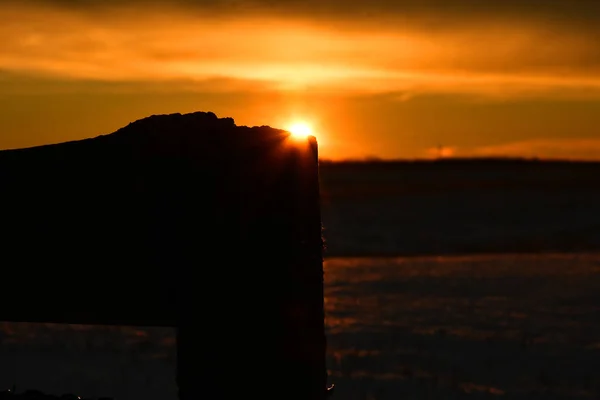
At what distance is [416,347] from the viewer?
31.7 ft

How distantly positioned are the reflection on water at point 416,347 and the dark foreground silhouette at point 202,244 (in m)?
6.07

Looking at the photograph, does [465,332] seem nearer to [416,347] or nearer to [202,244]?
[416,347]

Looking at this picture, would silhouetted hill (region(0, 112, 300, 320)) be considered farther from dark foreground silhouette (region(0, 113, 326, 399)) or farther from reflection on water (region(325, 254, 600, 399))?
reflection on water (region(325, 254, 600, 399))

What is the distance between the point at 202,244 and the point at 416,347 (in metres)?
8.23

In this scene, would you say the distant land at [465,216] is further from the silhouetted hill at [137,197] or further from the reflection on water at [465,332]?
the silhouetted hill at [137,197]

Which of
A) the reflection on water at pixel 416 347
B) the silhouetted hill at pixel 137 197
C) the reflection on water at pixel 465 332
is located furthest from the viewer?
the reflection on water at pixel 465 332

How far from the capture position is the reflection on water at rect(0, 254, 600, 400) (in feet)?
26.8

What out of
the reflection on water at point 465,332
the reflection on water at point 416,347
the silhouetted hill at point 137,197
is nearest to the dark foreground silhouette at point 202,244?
the silhouetted hill at point 137,197

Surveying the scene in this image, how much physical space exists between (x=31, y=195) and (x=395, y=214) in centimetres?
2682

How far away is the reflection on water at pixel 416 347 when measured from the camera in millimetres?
8164

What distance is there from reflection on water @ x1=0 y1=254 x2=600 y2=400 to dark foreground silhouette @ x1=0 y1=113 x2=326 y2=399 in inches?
239

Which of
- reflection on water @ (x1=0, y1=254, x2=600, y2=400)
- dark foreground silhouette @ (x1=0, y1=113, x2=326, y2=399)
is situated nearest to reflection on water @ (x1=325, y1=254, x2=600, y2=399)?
reflection on water @ (x1=0, y1=254, x2=600, y2=400)

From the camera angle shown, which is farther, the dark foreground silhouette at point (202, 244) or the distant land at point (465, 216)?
the distant land at point (465, 216)

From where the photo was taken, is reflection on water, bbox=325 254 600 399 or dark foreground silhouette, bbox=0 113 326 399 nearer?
dark foreground silhouette, bbox=0 113 326 399
